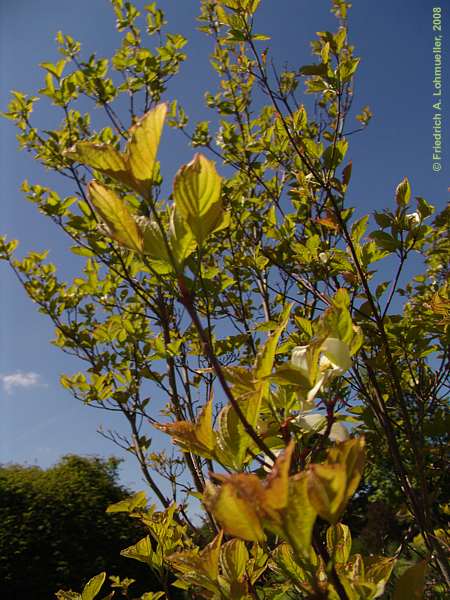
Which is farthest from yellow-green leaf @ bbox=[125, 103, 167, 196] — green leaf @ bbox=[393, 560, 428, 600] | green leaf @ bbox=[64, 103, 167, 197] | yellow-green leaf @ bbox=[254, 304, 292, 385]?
green leaf @ bbox=[393, 560, 428, 600]

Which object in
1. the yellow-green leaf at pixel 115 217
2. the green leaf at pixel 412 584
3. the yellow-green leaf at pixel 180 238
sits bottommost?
the green leaf at pixel 412 584

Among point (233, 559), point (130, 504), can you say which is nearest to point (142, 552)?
point (130, 504)

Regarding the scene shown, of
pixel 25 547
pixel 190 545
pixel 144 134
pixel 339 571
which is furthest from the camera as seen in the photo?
pixel 25 547

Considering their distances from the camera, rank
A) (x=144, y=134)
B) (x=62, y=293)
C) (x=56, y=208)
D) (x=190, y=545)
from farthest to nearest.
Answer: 1. (x=62, y=293)
2. (x=56, y=208)
3. (x=190, y=545)
4. (x=144, y=134)

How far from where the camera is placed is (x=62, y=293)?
3.48m

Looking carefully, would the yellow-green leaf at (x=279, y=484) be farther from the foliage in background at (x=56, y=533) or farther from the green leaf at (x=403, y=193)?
the foliage in background at (x=56, y=533)

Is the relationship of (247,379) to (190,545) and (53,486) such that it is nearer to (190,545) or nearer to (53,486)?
(190,545)

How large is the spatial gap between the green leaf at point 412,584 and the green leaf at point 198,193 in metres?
0.51

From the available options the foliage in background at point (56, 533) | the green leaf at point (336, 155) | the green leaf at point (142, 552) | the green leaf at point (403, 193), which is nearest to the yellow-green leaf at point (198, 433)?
the green leaf at point (142, 552)

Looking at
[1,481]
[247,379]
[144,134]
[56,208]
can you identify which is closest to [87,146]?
[144,134]

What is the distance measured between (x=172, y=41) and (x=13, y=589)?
838 cm

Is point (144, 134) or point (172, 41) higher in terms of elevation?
point (172, 41)

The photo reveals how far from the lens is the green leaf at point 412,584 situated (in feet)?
1.82

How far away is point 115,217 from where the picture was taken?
54cm
